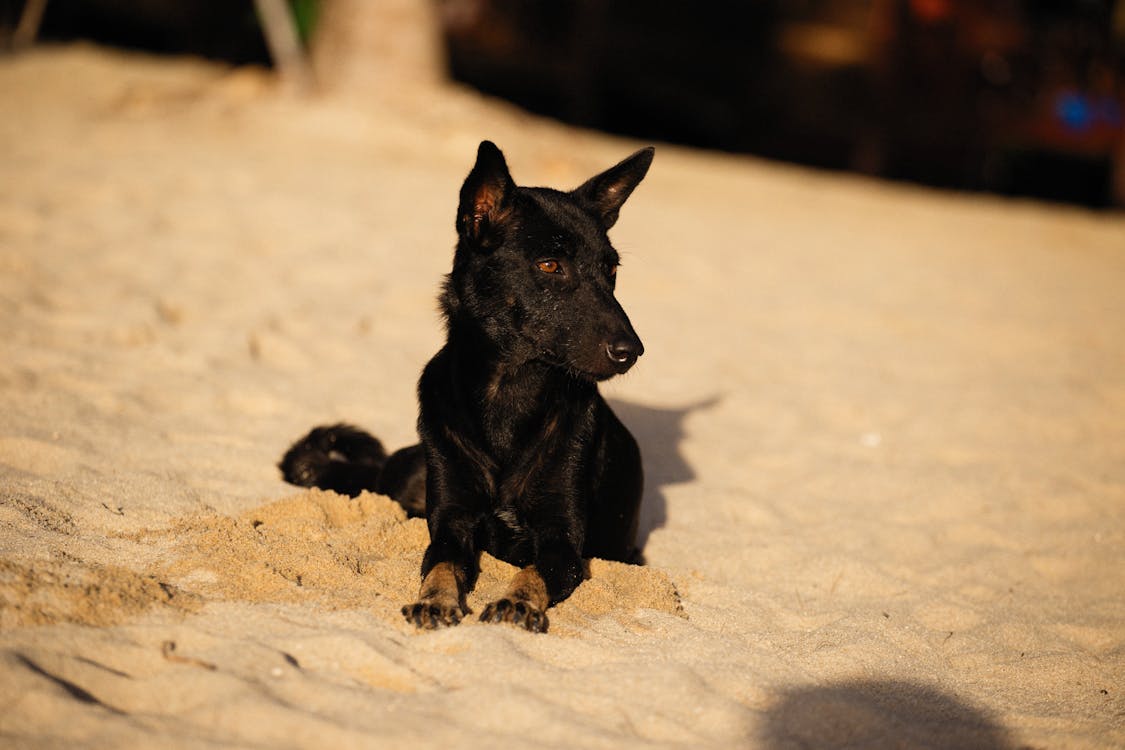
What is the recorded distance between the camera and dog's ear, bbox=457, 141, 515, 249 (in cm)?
383

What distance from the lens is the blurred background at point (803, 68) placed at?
14359 millimetres

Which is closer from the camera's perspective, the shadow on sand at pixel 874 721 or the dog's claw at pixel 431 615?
the shadow on sand at pixel 874 721

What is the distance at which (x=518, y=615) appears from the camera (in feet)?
11.5

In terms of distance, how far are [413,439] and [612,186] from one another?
2.04 metres

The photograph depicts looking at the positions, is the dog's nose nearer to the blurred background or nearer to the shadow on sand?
the shadow on sand

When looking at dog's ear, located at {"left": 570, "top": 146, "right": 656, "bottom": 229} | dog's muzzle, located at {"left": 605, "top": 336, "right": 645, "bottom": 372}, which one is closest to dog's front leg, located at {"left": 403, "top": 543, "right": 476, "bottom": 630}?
dog's muzzle, located at {"left": 605, "top": 336, "right": 645, "bottom": 372}

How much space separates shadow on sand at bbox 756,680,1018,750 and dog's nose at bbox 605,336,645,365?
1264 millimetres

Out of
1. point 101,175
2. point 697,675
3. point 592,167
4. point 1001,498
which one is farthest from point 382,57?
point 697,675

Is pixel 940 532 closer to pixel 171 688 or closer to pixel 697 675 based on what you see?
pixel 697 675

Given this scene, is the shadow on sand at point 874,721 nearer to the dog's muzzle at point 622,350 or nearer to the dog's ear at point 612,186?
the dog's muzzle at point 622,350

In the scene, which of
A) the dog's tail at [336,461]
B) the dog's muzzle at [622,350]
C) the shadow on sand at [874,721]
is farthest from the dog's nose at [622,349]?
the dog's tail at [336,461]

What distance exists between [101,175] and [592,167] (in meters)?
4.63

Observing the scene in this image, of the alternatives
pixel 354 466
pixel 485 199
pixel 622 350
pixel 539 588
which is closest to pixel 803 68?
pixel 354 466

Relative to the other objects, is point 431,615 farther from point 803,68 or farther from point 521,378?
point 803,68
